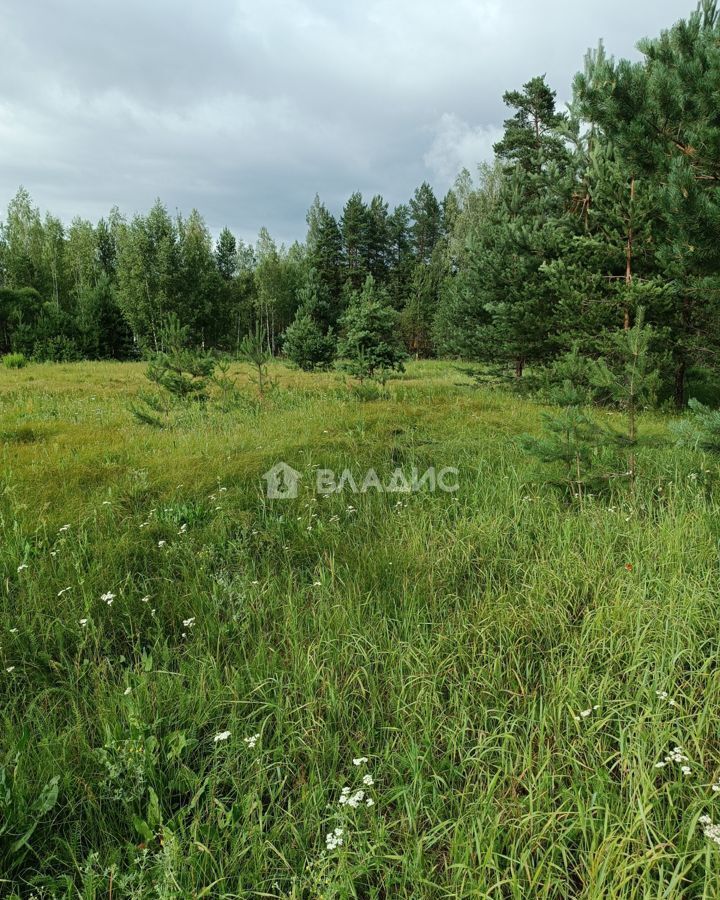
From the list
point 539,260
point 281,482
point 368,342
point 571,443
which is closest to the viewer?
point 571,443

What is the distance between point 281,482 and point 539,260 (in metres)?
9.43

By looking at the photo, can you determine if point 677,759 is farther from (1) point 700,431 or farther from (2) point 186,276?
(2) point 186,276

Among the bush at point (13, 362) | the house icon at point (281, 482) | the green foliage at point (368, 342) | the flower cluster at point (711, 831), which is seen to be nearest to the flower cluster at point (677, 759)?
the flower cluster at point (711, 831)

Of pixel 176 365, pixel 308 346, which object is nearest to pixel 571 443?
pixel 176 365

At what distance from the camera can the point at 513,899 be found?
4.30 feet

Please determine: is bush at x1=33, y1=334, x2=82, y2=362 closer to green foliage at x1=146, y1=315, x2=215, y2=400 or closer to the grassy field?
green foliage at x1=146, y1=315, x2=215, y2=400

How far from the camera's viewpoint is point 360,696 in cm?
212

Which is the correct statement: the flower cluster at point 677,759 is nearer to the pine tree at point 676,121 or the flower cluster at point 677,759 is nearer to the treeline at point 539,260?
the treeline at point 539,260

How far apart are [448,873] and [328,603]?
1407 mm

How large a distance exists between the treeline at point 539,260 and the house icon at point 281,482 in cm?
320

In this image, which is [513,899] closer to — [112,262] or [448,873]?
[448,873]

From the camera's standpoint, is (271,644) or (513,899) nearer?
(513,899)

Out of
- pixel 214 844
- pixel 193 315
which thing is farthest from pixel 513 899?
pixel 193 315

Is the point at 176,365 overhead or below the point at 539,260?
below
